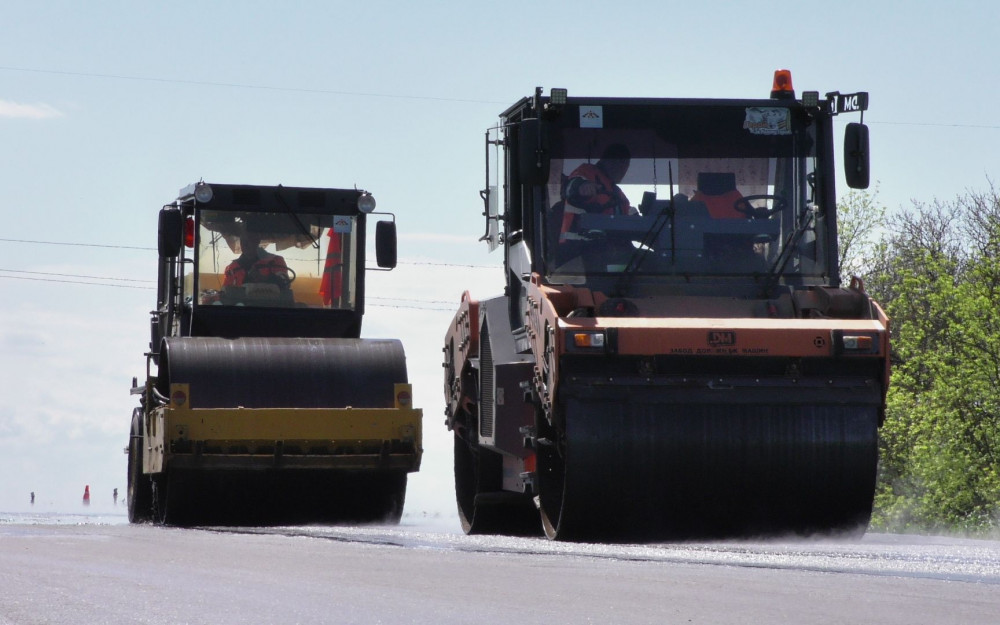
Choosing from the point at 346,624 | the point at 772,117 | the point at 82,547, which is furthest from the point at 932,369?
the point at 346,624

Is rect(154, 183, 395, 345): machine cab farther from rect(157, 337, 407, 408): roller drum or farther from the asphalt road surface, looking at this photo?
the asphalt road surface

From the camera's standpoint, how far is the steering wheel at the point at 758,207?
37.0 feet

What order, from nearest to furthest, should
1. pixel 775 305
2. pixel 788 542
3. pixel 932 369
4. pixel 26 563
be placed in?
pixel 26 563 → pixel 788 542 → pixel 775 305 → pixel 932 369

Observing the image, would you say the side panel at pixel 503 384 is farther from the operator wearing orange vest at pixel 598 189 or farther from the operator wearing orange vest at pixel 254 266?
the operator wearing orange vest at pixel 254 266

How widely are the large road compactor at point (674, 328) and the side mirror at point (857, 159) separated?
17 mm

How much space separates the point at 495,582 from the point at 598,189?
4358 mm

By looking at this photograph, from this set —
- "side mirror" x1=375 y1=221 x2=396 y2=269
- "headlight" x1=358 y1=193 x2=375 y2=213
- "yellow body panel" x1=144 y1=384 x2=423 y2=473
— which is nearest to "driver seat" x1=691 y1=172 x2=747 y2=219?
"yellow body panel" x1=144 y1=384 x2=423 y2=473

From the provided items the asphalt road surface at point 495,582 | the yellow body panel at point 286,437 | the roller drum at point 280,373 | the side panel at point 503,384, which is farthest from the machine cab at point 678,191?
the roller drum at point 280,373

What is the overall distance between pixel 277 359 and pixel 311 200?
218 centimetres

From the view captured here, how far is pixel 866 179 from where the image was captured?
11.1 metres

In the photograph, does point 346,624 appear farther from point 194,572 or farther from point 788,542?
point 788,542

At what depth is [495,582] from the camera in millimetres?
7496

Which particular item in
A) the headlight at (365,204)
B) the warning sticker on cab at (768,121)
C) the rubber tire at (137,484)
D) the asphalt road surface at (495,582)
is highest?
the headlight at (365,204)

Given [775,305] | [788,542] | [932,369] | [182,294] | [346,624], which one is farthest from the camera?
[932,369]
